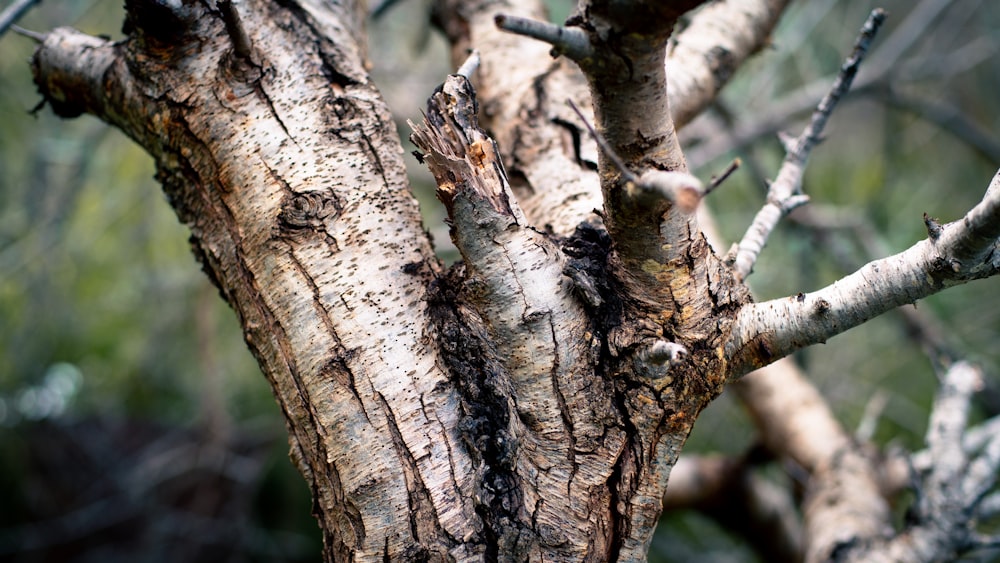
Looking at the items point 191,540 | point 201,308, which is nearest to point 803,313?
point 201,308

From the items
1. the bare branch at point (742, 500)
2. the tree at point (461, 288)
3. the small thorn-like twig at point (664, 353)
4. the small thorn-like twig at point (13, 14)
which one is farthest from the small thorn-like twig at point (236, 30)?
the bare branch at point (742, 500)

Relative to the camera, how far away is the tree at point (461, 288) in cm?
76

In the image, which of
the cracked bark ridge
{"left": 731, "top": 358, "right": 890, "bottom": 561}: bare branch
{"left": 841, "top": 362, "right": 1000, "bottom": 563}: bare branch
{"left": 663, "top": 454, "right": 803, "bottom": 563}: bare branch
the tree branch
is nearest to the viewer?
the tree branch

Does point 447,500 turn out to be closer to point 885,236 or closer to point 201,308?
point 201,308

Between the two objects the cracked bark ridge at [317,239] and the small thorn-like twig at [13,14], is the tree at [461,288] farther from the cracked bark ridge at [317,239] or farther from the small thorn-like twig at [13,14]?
the small thorn-like twig at [13,14]

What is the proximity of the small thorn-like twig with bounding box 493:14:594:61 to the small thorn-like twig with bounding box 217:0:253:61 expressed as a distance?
1.48 feet

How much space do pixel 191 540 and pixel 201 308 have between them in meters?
1.26

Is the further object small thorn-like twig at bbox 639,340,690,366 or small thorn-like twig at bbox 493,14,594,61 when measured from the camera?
small thorn-like twig at bbox 639,340,690,366

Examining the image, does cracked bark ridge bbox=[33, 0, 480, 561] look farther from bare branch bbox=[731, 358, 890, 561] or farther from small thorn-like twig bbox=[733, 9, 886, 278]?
bare branch bbox=[731, 358, 890, 561]

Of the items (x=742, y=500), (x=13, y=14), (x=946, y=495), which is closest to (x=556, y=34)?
(x=13, y=14)

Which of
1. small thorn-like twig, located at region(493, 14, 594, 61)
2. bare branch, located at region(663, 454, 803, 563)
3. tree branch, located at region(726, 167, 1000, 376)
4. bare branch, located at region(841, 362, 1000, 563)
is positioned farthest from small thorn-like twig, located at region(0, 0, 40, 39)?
bare branch, located at region(663, 454, 803, 563)

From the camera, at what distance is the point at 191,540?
3.08 metres

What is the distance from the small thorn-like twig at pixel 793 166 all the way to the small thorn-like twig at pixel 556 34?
432mm

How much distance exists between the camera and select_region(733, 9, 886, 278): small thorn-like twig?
0.91m
